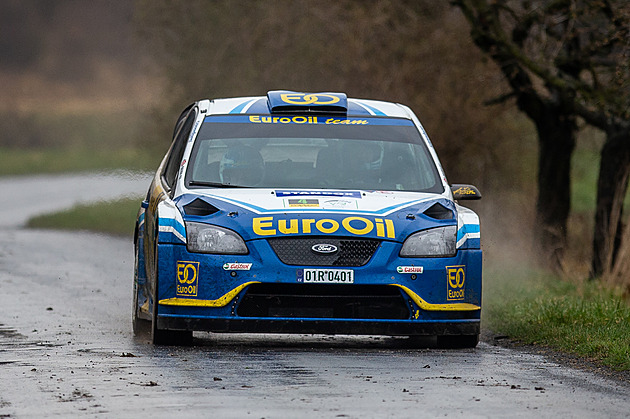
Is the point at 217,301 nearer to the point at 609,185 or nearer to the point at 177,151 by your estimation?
the point at 177,151

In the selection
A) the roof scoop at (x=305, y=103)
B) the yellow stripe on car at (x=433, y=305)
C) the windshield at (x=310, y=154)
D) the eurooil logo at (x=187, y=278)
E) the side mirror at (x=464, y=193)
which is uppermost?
the roof scoop at (x=305, y=103)

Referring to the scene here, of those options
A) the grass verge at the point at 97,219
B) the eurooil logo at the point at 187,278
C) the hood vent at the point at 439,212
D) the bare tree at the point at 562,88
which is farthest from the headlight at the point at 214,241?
the grass verge at the point at 97,219

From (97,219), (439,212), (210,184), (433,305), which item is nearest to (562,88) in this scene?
(439,212)

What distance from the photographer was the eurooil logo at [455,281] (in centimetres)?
945

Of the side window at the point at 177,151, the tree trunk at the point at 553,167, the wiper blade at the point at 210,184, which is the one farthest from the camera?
the tree trunk at the point at 553,167

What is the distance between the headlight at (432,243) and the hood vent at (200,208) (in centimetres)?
132

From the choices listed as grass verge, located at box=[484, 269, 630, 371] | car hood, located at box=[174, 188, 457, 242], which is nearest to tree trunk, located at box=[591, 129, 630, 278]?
grass verge, located at box=[484, 269, 630, 371]

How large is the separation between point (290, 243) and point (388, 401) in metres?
2.33

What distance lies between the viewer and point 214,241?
9.28 m

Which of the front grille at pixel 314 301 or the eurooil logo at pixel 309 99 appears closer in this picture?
the front grille at pixel 314 301

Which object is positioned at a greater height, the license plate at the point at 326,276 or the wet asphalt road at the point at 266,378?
the license plate at the point at 326,276

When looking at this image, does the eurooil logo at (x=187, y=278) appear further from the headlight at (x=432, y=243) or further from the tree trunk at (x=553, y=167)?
the tree trunk at (x=553, y=167)

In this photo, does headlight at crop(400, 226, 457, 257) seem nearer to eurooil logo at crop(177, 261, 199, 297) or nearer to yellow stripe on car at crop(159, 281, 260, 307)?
yellow stripe on car at crop(159, 281, 260, 307)

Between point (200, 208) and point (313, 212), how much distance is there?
77 cm
